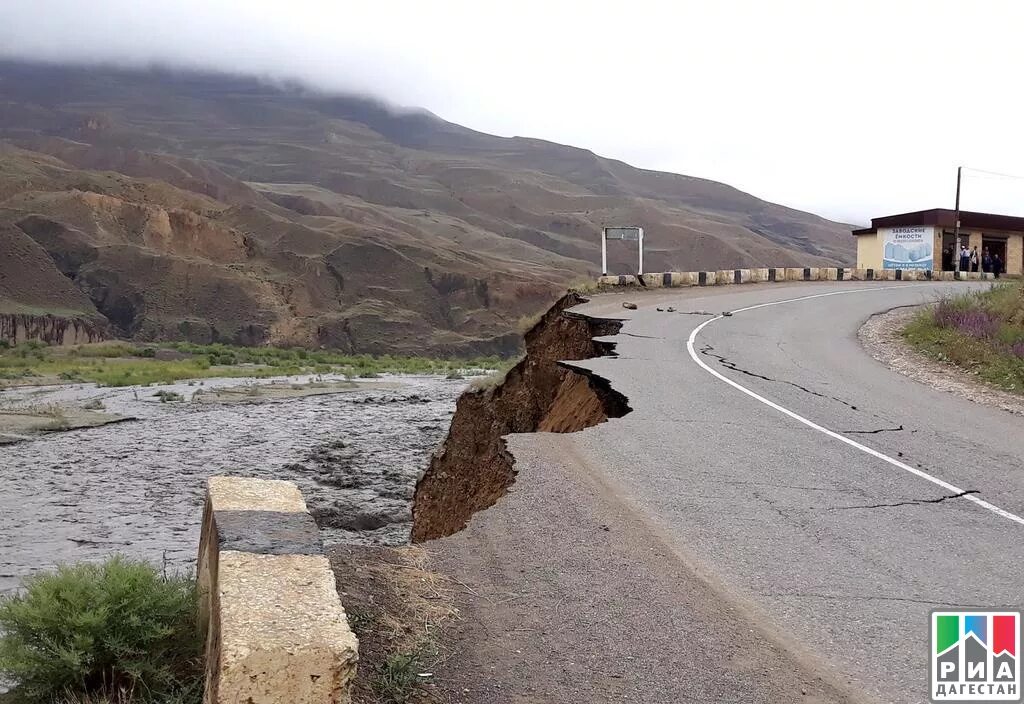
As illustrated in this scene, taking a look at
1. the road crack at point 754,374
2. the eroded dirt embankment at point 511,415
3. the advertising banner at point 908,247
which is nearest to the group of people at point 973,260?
the advertising banner at point 908,247

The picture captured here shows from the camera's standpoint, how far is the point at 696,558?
6207mm

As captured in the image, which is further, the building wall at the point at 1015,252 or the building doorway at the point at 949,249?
the building wall at the point at 1015,252

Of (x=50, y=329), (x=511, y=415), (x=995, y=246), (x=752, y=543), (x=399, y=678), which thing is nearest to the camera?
(x=399, y=678)

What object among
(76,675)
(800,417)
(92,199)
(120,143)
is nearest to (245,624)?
(76,675)

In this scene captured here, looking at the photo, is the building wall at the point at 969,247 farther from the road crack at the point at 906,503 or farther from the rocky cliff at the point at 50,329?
the rocky cliff at the point at 50,329

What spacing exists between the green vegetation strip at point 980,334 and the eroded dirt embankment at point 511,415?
6.14 m

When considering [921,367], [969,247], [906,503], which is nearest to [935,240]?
[969,247]

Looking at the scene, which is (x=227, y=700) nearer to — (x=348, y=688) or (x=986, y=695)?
(x=348, y=688)

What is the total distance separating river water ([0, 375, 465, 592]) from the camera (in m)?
14.7

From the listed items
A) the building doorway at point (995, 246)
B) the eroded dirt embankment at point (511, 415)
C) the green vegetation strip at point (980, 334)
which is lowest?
the eroded dirt embankment at point (511, 415)

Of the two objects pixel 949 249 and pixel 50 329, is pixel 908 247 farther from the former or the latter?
pixel 50 329

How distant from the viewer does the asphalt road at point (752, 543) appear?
470 centimetres

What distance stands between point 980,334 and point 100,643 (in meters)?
17.0

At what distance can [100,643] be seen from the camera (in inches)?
187
